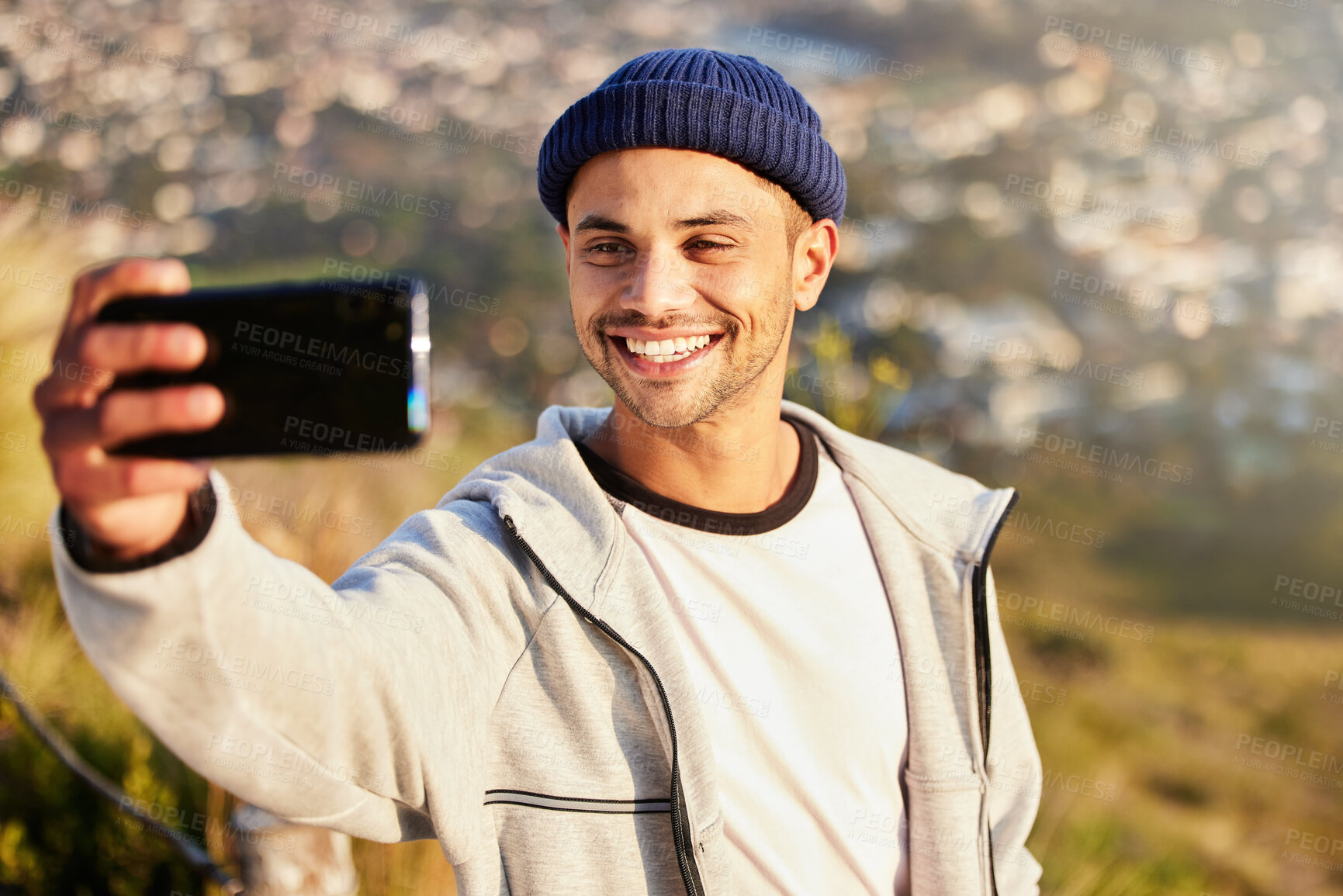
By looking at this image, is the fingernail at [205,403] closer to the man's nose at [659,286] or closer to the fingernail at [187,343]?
the fingernail at [187,343]

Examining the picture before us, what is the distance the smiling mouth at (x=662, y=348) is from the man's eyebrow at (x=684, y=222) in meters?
0.21

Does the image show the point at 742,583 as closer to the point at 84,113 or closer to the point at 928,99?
the point at 928,99

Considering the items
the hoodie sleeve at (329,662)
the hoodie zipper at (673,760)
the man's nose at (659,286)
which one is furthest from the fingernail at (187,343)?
the man's nose at (659,286)

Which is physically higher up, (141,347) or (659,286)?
(659,286)

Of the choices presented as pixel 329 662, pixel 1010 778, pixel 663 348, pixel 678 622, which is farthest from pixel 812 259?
pixel 329 662

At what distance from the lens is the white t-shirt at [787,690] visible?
1.55 meters

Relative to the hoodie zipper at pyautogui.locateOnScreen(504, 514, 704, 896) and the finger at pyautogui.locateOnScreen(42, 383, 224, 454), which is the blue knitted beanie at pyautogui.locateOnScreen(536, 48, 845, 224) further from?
the finger at pyautogui.locateOnScreen(42, 383, 224, 454)

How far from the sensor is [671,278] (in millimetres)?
1645

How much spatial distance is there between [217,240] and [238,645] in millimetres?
6518

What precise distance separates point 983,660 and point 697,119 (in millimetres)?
1223

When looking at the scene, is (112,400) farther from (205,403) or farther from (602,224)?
(602,224)

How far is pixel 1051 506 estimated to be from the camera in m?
5.85

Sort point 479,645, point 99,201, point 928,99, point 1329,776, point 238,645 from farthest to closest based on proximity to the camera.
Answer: point 928,99
point 99,201
point 1329,776
point 479,645
point 238,645

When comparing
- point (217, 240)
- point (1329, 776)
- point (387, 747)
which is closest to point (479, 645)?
point (387, 747)
